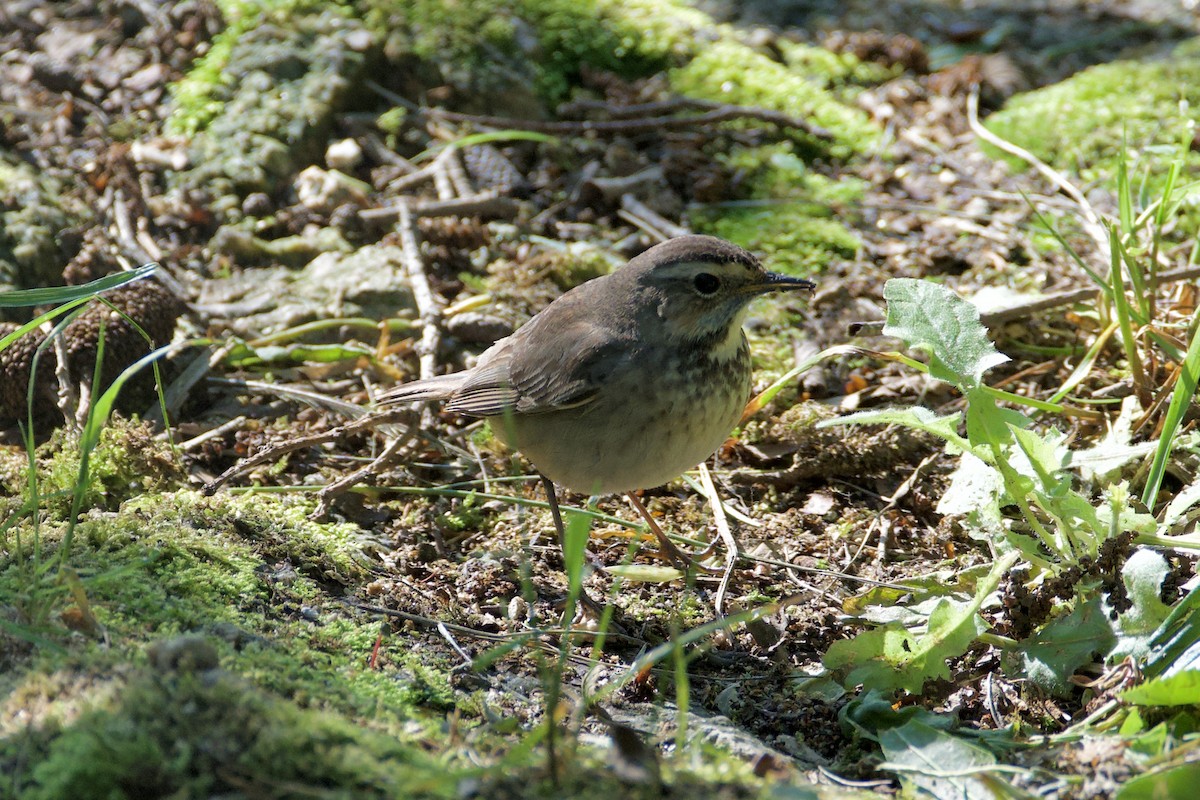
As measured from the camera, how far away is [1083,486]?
170 inches

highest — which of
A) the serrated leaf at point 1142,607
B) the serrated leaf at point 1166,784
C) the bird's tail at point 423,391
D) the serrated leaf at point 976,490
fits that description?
the serrated leaf at point 1166,784

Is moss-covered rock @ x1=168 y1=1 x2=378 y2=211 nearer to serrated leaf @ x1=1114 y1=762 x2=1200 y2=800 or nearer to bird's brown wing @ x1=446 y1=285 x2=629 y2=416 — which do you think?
bird's brown wing @ x1=446 y1=285 x2=629 y2=416

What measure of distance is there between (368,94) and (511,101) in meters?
1.02

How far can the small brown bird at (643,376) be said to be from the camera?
4234 mm

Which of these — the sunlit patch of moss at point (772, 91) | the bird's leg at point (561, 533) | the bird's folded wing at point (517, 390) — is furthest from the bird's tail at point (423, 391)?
the sunlit patch of moss at point (772, 91)

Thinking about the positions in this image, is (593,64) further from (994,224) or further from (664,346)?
(664,346)

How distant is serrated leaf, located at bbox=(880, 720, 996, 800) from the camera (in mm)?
2857

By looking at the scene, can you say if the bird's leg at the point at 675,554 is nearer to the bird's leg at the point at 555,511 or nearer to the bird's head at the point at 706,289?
the bird's leg at the point at 555,511

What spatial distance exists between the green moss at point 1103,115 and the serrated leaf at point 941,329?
11.7 feet

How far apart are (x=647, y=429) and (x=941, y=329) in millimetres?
1203

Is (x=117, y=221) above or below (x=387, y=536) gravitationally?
above

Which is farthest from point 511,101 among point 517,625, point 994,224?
point 517,625

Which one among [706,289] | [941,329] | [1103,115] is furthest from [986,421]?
[1103,115]

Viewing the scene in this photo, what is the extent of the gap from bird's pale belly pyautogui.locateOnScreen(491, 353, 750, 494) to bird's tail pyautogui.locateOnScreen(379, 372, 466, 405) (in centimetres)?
69
